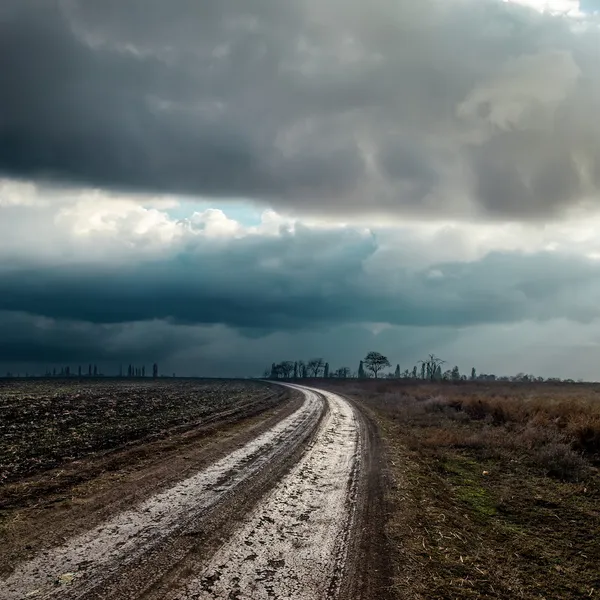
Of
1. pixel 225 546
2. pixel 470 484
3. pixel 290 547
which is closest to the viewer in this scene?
pixel 225 546

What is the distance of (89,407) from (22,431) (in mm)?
10622

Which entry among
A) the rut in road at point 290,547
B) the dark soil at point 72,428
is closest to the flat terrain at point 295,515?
the rut in road at point 290,547

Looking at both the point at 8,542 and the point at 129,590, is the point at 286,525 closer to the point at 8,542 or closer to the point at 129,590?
the point at 129,590

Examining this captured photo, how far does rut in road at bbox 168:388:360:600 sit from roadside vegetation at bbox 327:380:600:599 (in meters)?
0.89

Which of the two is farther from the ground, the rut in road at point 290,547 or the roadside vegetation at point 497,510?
the rut in road at point 290,547

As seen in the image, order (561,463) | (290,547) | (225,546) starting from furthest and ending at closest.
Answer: (561,463)
(290,547)
(225,546)

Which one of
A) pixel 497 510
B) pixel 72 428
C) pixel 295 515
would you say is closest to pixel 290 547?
pixel 295 515

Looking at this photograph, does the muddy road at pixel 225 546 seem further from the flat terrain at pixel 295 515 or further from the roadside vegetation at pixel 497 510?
the roadside vegetation at pixel 497 510

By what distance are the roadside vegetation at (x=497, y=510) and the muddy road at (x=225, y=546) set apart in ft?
2.70

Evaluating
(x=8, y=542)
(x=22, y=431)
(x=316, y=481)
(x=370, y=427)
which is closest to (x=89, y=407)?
(x=22, y=431)

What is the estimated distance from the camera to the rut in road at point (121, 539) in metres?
5.95

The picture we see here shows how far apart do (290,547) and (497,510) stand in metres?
5.40

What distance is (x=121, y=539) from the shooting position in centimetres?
739

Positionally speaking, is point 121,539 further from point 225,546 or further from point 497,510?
point 497,510
